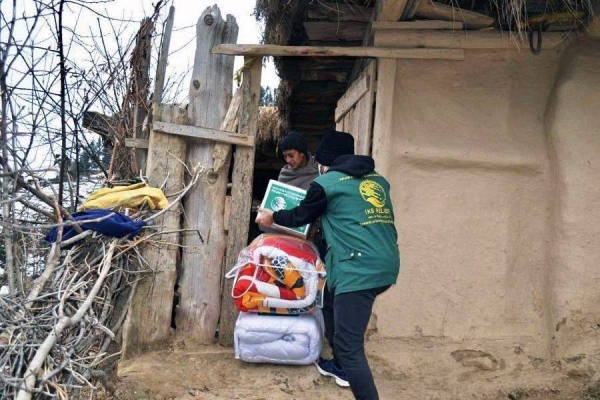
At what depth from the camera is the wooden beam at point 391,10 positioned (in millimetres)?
4332

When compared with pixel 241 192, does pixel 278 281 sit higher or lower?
lower

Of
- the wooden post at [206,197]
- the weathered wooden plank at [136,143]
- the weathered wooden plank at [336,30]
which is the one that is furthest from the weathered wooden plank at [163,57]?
the weathered wooden plank at [336,30]

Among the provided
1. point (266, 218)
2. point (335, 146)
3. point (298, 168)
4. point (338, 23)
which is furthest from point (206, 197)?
point (338, 23)

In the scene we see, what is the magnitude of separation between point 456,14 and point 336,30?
45.7 inches

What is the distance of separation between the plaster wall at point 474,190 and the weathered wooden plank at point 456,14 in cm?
21

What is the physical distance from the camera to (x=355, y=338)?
3422mm

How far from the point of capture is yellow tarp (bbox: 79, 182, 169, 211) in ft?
12.7

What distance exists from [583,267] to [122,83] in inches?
156

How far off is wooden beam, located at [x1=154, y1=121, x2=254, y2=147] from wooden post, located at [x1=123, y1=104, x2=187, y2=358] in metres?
0.05

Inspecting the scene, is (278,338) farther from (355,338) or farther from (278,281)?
(355,338)

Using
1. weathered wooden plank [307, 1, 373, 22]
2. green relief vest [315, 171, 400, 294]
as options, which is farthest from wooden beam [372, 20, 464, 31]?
green relief vest [315, 171, 400, 294]

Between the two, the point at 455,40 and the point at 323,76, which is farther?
the point at 323,76

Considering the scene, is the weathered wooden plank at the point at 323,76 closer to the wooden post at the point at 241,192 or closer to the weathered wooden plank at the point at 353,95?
the weathered wooden plank at the point at 353,95

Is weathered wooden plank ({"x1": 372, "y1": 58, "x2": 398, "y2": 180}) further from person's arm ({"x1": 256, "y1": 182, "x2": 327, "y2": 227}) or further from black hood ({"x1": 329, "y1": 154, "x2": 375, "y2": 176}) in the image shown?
person's arm ({"x1": 256, "y1": 182, "x2": 327, "y2": 227})
